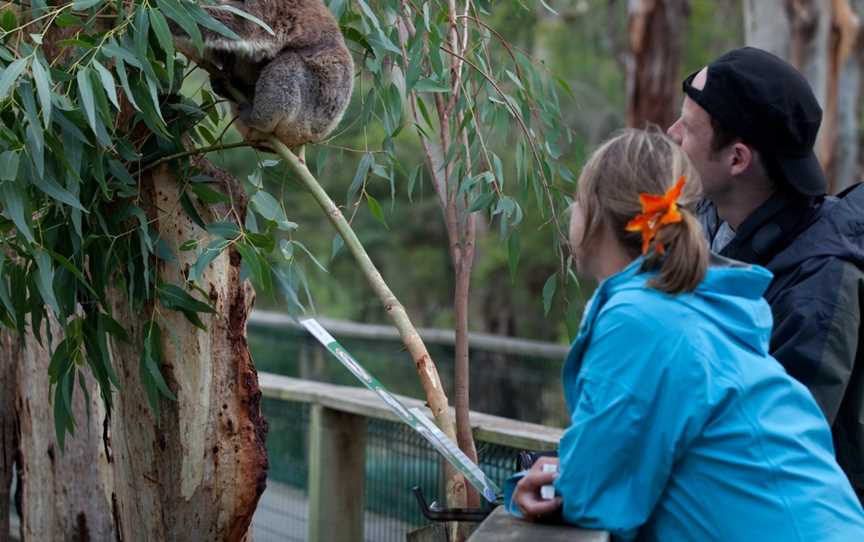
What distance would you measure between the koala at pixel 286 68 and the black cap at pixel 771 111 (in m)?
1.53

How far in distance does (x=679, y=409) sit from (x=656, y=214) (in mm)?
269

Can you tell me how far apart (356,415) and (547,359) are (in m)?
3.00

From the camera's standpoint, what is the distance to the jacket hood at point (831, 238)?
1.86 metres

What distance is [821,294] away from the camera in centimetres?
180

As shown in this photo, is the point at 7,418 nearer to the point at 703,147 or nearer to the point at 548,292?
the point at 548,292

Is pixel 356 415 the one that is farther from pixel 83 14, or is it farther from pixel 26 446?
pixel 83 14

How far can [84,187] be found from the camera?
2.36 m

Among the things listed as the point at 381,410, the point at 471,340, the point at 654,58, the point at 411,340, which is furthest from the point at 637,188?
the point at 654,58

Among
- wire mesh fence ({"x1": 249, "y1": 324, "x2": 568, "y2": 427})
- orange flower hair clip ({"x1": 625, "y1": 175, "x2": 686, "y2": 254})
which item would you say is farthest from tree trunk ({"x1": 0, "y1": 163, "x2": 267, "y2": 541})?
wire mesh fence ({"x1": 249, "y1": 324, "x2": 568, "y2": 427})

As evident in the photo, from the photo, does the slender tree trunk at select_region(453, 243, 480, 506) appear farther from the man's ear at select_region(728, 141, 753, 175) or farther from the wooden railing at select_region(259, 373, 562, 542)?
the wooden railing at select_region(259, 373, 562, 542)

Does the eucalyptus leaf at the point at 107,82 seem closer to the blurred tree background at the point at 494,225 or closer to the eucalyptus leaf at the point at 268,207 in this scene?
the eucalyptus leaf at the point at 268,207

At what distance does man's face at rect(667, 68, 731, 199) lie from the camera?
2000mm

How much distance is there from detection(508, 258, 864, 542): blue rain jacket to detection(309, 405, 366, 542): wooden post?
2446mm

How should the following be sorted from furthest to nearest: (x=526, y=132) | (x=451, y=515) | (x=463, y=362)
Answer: (x=526, y=132) → (x=463, y=362) → (x=451, y=515)
